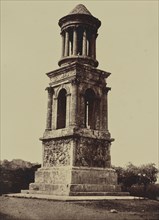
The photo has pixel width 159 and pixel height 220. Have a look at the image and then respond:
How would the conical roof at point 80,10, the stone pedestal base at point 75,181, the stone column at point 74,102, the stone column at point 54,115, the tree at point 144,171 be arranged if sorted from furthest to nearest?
1. the tree at point 144,171
2. the conical roof at point 80,10
3. the stone column at point 54,115
4. the stone column at point 74,102
5. the stone pedestal base at point 75,181

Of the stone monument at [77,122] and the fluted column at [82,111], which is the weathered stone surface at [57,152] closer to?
the stone monument at [77,122]

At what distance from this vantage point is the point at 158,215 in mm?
10906

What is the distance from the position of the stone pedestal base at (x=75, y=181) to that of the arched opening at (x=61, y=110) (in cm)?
293

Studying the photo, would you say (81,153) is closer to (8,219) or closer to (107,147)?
(107,147)

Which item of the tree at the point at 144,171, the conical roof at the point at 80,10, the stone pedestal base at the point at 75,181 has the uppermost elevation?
the conical roof at the point at 80,10

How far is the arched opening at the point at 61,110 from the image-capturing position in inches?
801

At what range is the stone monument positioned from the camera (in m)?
17.7

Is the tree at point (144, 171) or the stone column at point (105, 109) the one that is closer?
the stone column at point (105, 109)

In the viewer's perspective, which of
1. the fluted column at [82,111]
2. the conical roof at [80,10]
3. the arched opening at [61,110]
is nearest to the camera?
the fluted column at [82,111]

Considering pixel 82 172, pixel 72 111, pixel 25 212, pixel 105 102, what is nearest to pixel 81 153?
pixel 82 172

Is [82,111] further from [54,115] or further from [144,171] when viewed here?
[144,171]

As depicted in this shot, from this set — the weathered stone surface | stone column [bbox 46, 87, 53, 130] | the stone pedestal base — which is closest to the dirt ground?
the stone pedestal base

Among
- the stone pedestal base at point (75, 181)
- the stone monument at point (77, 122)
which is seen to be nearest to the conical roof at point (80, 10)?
the stone monument at point (77, 122)

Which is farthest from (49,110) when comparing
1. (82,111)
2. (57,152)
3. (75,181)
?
(75,181)
